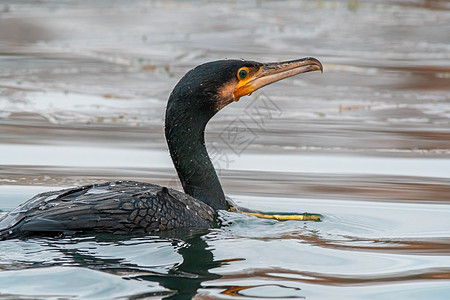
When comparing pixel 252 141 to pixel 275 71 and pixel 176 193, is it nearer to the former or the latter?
pixel 275 71

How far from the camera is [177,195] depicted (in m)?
6.25

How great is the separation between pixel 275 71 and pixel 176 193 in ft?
4.61

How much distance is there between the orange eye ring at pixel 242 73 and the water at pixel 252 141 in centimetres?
103

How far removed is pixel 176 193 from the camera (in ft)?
20.6

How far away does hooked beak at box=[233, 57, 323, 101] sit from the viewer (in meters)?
7.06

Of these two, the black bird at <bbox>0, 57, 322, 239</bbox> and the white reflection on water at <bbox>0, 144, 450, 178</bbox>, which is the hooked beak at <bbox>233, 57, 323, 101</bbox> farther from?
the white reflection on water at <bbox>0, 144, 450, 178</bbox>

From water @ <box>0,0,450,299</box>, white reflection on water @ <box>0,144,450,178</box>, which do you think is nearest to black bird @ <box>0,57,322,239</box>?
water @ <box>0,0,450,299</box>

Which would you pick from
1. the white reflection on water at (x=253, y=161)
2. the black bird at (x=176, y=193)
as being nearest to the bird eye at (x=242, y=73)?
the black bird at (x=176, y=193)

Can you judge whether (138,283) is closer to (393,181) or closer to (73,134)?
(393,181)

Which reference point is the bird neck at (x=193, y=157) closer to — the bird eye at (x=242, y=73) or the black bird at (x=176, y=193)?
the black bird at (x=176, y=193)

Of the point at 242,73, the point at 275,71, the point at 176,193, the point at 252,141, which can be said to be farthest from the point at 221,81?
the point at 252,141

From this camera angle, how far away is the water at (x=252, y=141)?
208 inches

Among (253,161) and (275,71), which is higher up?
(275,71)

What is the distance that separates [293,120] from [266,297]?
19.8 ft
